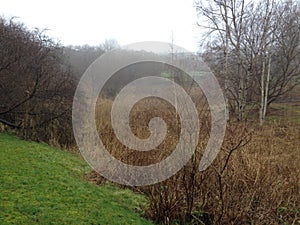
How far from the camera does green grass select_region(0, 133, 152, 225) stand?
265 centimetres

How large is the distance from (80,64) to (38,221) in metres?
10.3

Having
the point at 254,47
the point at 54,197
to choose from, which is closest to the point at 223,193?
the point at 54,197

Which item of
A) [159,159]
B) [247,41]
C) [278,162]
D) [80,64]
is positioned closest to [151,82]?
[159,159]

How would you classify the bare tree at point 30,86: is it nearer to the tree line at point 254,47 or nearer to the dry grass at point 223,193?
the dry grass at point 223,193

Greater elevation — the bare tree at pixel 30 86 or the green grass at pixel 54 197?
the bare tree at pixel 30 86

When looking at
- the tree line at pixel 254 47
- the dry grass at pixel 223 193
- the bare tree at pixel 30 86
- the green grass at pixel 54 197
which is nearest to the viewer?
the green grass at pixel 54 197

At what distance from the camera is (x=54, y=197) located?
307 centimetres

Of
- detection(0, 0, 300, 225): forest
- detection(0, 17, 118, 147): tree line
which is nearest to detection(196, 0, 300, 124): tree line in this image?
detection(0, 0, 300, 225): forest

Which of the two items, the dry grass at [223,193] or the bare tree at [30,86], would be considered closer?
the dry grass at [223,193]

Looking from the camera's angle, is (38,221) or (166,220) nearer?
(38,221)

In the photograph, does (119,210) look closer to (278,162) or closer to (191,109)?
(191,109)

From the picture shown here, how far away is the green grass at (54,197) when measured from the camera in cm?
265

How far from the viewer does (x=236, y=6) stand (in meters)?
14.8

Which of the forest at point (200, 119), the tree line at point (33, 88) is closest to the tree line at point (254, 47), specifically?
the forest at point (200, 119)
